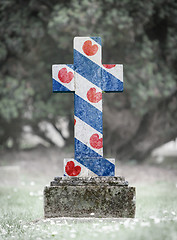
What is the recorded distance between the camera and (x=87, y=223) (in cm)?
385

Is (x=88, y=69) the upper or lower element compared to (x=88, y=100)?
upper

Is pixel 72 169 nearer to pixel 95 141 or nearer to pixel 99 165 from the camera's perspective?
pixel 99 165

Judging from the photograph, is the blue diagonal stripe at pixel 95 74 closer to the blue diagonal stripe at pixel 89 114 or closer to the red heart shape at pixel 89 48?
the red heart shape at pixel 89 48

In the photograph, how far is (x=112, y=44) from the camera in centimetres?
937

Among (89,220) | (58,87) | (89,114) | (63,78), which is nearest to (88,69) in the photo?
(63,78)

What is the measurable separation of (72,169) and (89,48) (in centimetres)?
161

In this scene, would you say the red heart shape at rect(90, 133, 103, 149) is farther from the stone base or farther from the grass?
the grass

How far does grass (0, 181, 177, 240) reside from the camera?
10.3 feet

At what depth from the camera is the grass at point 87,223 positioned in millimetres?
3152

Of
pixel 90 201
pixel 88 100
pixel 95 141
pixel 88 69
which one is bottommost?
pixel 90 201

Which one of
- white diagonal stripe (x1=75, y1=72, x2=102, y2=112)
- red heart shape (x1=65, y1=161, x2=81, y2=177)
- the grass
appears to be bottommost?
the grass

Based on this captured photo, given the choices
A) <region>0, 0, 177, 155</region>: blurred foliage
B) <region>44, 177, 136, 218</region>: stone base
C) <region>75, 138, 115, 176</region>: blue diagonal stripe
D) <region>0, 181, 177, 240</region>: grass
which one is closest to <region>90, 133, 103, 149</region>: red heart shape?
<region>75, 138, 115, 176</region>: blue diagonal stripe

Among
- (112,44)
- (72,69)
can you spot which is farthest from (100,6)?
(72,69)

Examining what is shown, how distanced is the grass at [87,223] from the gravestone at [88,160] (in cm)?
19
